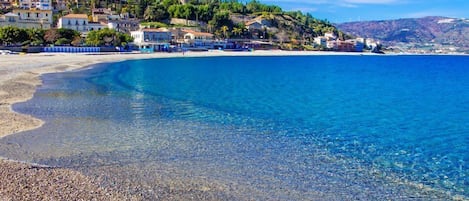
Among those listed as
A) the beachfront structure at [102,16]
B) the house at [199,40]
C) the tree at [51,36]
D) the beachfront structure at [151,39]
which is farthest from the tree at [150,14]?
the tree at [51,36]

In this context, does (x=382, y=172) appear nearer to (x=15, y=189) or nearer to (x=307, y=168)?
(x=307, y=168)

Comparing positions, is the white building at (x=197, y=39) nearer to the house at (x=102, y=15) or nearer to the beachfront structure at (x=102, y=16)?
the beachfront structure at (x=102, y=16)

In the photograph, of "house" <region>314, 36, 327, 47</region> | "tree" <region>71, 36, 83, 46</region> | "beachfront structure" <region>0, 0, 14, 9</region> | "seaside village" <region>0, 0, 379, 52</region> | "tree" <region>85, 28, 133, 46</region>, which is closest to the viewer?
"tree" <region>71, 36, 83, 46</region>

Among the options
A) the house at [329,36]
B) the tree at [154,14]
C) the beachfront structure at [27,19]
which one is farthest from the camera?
the house at [329,36]

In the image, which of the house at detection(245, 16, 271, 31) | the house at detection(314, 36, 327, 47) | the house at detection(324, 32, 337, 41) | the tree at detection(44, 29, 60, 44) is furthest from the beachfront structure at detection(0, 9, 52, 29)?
the house at detection(324, 32, 337, 41)

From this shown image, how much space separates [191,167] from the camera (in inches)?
527

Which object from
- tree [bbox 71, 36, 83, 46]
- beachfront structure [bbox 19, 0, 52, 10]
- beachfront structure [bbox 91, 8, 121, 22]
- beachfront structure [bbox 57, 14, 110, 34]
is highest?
beachfront structure [bbox 19, 0, 52, 10]

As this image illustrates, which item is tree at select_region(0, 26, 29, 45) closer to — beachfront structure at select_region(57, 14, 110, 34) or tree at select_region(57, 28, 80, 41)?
tree at select_region(57, 28, 80, 41)

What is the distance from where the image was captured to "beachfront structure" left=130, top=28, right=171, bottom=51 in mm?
111812

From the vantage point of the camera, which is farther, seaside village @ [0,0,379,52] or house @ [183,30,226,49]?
house @ [183,30,226,49]

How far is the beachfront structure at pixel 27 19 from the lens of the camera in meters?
105

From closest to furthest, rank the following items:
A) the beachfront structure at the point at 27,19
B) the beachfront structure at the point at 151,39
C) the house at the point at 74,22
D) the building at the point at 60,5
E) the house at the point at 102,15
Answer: the beachfront structure at the point at 27,19 → the beachfront structure at the point at 151,39 → the house at the point at 74,22 → the house at the point at 102,15 → the building at the point at 60,5

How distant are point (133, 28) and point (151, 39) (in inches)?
606

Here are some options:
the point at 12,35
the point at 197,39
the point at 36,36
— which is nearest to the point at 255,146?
the point at 12,35
